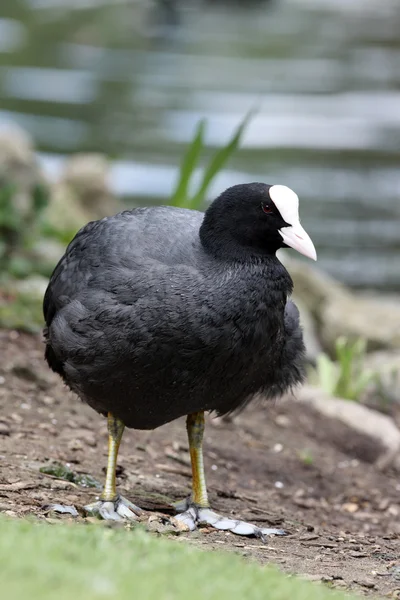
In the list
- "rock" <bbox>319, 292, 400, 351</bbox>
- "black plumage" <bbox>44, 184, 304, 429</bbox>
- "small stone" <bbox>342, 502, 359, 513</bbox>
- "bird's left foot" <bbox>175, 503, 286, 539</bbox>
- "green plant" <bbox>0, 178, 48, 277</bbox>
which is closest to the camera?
"black plumage" <bbox>44, 184, 304, 429</bbox>

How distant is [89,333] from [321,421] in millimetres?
2953

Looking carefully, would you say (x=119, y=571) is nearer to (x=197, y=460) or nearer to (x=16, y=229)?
(x=197, y=460)

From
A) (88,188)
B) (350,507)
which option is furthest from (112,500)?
(88,188)

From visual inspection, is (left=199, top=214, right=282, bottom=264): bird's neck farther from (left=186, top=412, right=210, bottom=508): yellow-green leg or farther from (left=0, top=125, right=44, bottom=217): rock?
(left=0, top=125, right=44, bottom=217): rock

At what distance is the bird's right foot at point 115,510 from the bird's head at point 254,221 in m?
1.19

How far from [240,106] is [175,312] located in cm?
1325

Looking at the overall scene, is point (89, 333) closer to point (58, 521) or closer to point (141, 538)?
point (58, 521)

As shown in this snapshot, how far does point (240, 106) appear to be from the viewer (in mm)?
17062

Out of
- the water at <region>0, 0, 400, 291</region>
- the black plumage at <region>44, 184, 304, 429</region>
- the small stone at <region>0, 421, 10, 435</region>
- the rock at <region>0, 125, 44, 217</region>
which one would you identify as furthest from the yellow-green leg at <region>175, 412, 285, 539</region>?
the water at <region>0, 0, 400, 291</region>

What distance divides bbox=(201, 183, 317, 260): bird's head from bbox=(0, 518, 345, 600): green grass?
1.47m

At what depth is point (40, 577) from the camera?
9.18ft

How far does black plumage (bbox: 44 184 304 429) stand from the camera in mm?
4258

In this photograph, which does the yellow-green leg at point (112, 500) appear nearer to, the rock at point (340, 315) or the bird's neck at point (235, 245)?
the bird's neck at point (235, 245)

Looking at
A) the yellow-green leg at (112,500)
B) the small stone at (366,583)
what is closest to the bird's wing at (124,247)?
the yellow-green leg at (112,500)
